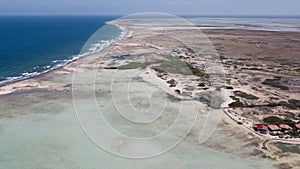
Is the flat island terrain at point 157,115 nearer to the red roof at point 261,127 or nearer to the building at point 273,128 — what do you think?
the red roof at point 261,127

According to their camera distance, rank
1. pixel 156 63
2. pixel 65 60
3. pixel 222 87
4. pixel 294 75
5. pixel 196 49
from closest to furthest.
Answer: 1. pixel 222 87
2. pixel 294 75
3. pixel 156 63
4. pixel 65 60
5. pixel 196 49

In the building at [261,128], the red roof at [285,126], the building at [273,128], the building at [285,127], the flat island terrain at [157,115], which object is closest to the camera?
the flat island terrain at [157,115]

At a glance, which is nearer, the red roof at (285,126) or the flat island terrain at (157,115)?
the flat island terrain at (157,115)

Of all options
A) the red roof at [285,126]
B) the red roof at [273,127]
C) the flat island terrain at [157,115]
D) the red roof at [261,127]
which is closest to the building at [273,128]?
the red roof at [273,127]

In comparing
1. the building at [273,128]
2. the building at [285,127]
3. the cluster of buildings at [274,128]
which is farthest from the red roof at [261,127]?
the building at [285,127]

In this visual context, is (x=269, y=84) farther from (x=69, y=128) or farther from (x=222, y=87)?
(x=69, y=128)

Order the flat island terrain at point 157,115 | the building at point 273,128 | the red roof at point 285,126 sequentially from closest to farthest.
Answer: the flat island terrain at point 157,115, the building at point 273,128, the red roof at point 285,126

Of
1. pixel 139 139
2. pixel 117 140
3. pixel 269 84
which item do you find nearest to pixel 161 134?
pixel 139 139

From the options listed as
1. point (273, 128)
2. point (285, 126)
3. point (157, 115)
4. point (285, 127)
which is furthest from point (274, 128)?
point (157, 115)

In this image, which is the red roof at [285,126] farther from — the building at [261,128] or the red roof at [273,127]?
the building at [261,128]

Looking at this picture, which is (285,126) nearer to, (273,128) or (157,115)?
(273,128)
